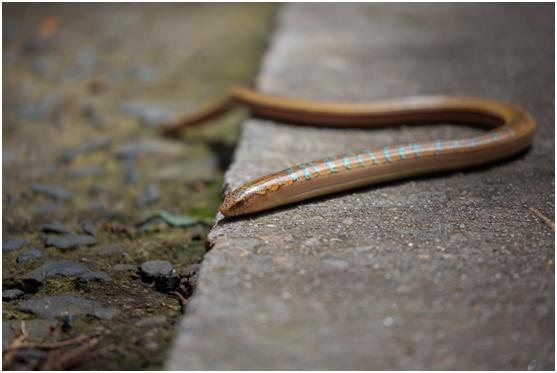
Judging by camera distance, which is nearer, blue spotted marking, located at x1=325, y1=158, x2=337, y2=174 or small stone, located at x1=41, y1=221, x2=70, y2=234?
blue spotted marking, located at x1=325, y1=158, x2=337, y2=174

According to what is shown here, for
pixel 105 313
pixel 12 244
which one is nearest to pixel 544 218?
pixel 105 313

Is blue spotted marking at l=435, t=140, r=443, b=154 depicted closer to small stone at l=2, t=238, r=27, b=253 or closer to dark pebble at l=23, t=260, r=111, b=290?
dark pebble at l=23, t=260, r=111, b=290

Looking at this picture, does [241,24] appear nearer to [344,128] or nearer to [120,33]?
[120,33]

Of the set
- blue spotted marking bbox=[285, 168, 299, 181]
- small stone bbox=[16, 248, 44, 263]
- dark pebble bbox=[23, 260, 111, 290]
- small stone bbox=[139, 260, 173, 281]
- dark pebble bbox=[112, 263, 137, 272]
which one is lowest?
small stone bbox=[16, 248, 44, 263]

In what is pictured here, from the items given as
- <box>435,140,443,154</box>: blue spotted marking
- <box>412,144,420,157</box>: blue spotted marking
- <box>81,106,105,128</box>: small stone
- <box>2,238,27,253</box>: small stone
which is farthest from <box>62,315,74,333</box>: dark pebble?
<box>81,106,105,128</box>: small stone

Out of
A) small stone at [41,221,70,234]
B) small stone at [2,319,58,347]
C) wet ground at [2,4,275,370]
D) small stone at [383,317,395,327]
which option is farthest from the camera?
small stone at [41,221,70,234]
